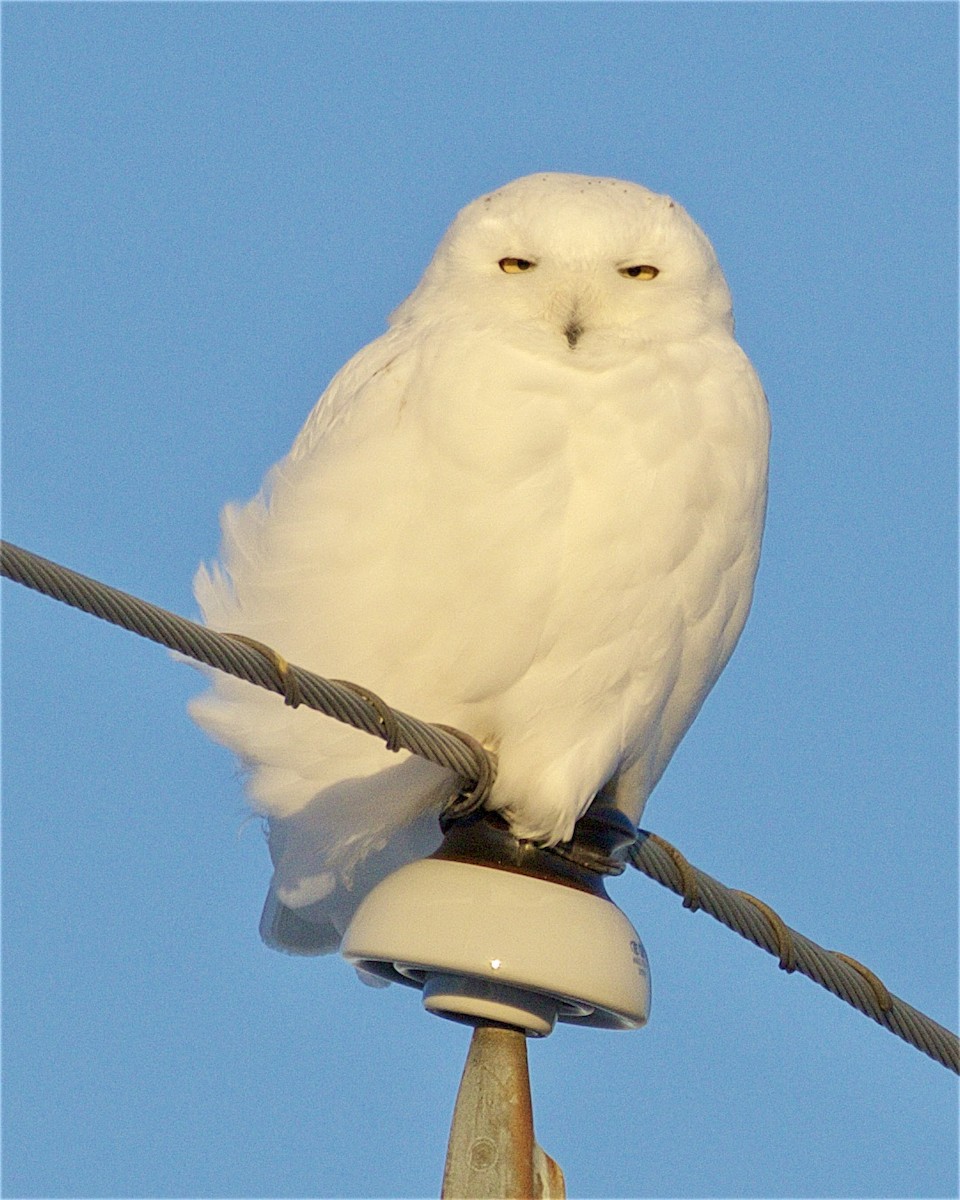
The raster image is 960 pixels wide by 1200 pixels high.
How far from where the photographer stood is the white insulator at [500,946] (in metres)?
4.29

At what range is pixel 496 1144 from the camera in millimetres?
4109

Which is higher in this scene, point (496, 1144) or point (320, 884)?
point (320, 884)

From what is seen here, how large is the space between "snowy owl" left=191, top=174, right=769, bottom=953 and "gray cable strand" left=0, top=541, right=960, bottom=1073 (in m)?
0.18

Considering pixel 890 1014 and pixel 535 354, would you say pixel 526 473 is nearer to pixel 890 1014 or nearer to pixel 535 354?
pixel 535 354

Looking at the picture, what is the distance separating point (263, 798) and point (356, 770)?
0.33 m

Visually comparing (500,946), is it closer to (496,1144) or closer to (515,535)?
(496,1144)

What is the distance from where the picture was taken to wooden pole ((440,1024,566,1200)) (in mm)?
4066

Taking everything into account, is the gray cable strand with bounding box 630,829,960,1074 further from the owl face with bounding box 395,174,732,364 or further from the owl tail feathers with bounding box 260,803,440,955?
the owl face with bounding box 395,174,732,364

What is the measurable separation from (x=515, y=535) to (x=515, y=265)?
86 cm

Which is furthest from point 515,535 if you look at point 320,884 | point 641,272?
point 320,884

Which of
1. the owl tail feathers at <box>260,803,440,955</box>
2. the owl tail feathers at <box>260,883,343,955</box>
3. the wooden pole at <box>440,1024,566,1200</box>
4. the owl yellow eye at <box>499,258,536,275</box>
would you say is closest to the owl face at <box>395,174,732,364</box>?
the owl yellow eye at <box>499,258,536,275</box>

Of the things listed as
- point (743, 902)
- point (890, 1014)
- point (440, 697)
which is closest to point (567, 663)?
point (440, 697)

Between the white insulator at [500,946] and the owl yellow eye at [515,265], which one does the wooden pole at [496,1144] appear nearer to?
the white insulator at [500,946]

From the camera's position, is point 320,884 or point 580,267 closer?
point 580,267
